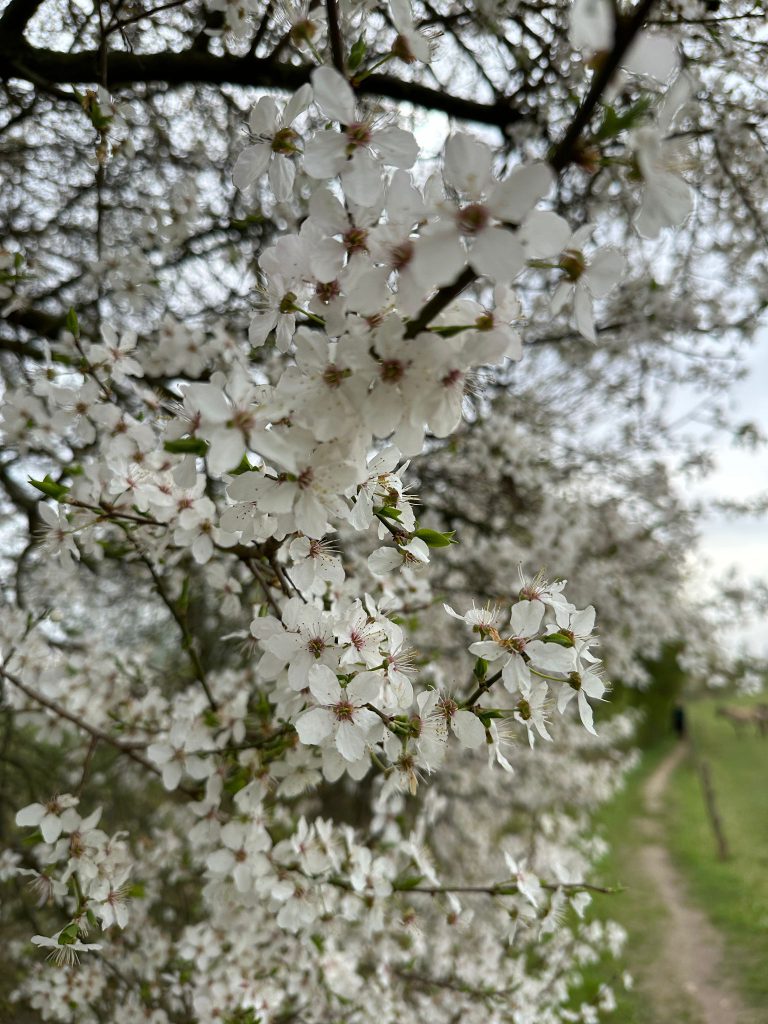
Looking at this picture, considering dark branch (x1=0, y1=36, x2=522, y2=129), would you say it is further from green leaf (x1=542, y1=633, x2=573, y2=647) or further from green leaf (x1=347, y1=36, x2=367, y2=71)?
green leaf (x1=542, y1=633, x2=573, y2=647)

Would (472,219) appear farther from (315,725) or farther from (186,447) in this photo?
(315,725)

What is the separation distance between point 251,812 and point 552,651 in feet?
3.25

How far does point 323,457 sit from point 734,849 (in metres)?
12.0

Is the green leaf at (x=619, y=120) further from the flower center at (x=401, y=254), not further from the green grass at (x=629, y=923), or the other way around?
the green grass at (x=629, y=923)

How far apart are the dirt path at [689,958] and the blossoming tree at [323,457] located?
7.47 ft

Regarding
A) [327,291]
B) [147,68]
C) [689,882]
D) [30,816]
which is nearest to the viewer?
[327,291]

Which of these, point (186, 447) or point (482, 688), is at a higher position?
point (186, 447)

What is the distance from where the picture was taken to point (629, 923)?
777 centimetres

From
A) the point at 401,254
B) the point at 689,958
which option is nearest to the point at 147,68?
the point at 401,254

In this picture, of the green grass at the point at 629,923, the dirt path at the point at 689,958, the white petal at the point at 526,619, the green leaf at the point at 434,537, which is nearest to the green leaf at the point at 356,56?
the green leaf at the point at 434,537

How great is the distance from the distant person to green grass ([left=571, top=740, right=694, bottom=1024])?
8.41 metres

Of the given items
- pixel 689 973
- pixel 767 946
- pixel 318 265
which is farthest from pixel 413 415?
pixel 767 946

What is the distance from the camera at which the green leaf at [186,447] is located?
0.93 meters

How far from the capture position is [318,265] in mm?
938
